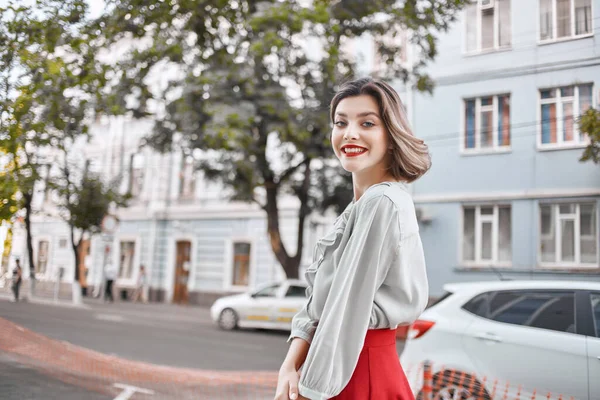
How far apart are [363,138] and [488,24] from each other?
2849 millimetres

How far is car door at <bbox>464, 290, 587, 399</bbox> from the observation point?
8.76 ft

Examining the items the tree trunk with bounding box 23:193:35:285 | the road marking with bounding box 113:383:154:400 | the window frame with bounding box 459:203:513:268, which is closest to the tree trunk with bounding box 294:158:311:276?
the window frame with bounding box 459:203:513:268

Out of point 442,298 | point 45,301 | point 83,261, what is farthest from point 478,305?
point 45,301

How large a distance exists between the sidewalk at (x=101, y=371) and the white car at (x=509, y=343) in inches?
47.1

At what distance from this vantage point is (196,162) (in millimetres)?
6680

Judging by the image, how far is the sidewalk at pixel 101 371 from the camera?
217 centimetres

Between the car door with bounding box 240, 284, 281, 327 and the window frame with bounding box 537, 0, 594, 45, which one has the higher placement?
the window frame with bounding box 537, 0, 594, 45

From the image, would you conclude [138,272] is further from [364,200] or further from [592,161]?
[592,161]

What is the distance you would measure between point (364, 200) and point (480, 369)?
2419mm

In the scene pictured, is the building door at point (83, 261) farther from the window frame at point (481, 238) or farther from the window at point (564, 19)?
the window at point (564, 19)

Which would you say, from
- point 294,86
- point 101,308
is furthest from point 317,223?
point 101,308

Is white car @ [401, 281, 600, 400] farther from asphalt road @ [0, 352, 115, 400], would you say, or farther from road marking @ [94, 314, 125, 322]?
asphalt road @ [0, 352, 115, 400]

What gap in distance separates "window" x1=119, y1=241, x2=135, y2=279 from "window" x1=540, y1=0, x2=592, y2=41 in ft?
8.80

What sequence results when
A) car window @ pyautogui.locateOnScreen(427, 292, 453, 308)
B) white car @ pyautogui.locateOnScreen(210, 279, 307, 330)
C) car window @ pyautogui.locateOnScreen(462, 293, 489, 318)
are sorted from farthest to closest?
white car @ pyautogui.locateOnScreen(210, 279, 307, 330) → car window @ pyautogui.locateOnScreen(427, 292, 453, 308) → car window @ pyautogui.locateOnScreen(462, 293, 489, 318)
